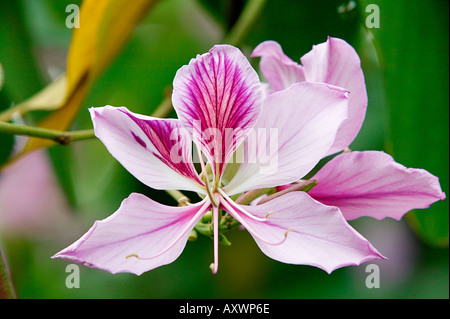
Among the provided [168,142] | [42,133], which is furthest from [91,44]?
[168,142]

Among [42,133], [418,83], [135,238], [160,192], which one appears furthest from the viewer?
[160,192]

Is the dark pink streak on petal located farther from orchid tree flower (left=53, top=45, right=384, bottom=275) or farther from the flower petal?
the flower petal

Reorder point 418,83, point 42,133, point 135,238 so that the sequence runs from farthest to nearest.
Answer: point 418,83 → point 42,133 → point 135,238

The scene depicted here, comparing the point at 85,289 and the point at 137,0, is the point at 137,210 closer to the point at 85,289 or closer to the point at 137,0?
the point at 137,0

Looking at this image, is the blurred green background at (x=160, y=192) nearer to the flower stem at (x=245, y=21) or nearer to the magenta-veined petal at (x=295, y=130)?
the flower stem at (x=245, y=21)

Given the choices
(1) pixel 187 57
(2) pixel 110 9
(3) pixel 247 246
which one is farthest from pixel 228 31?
(3) pixel 247 246

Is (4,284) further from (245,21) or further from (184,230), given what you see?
(245,21)
